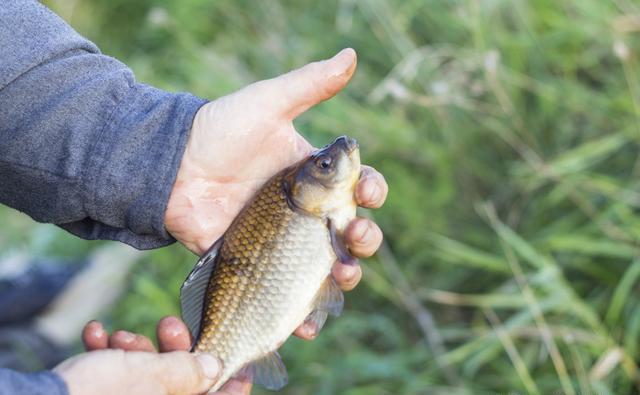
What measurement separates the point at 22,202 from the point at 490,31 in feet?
6.75

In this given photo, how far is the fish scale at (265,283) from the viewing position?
2049mm

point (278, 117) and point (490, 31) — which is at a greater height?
point (278, 117)

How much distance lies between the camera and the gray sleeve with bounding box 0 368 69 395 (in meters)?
1.63

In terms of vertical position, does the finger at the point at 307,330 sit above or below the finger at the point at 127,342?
below

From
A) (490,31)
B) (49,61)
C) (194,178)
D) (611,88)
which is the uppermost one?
(49,61)

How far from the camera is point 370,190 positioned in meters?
2.07

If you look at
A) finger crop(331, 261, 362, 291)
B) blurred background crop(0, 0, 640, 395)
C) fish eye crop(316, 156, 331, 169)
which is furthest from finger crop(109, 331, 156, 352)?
blurred background crop(0, 0, 640, 395)

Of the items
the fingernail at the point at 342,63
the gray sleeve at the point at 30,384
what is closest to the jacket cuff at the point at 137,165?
the fingernail at the point at 342,63

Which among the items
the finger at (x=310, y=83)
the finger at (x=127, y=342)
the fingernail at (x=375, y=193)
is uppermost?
the finger at (x=310, y=83)

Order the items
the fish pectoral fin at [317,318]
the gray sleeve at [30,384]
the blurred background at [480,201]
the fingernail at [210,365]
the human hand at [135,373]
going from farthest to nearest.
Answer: the blurred background at [480,201] → the fish pectoral fin at [317,318] → the fingernail at [210,365] → the human hand at [135,373] → the gray sleeve at [30,384]

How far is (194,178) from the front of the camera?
2287mm

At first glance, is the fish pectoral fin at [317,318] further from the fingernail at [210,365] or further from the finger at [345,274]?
the fingernail at [210,365]

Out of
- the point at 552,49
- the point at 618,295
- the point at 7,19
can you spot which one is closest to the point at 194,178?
the point at 7,19

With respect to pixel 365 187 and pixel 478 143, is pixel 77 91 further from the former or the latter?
pixel 478 143
